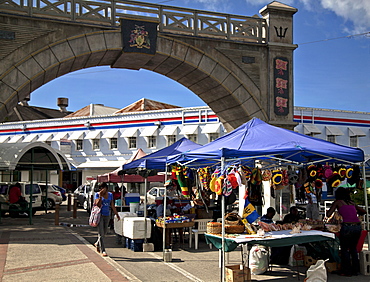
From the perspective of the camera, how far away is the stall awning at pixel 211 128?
113ft

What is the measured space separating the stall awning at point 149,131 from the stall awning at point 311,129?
12.0 m

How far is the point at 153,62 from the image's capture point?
57.2ft

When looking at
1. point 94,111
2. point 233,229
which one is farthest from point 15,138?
point 233,229

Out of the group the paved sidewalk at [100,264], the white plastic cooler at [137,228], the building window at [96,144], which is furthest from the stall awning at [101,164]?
the white plastic cooler at [137,228]

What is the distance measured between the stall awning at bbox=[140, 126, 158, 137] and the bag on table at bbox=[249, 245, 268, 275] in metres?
28.3

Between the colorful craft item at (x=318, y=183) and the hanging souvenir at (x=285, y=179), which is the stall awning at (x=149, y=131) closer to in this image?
the colorful craft item at (x=318, y=183)

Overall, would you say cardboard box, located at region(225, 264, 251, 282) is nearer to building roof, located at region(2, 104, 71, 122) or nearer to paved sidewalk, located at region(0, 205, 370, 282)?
paved sidewalk, located at region(0, 205, 370, 282)

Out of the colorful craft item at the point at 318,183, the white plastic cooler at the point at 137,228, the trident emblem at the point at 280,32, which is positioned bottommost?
the white plastic cooler at the point at 137,228

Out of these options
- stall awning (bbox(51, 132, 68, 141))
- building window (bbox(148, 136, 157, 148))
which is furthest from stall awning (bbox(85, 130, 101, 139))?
building window (bbox(148, 136, 157, 148))

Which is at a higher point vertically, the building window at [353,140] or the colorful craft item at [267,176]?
the building window at [353,140]

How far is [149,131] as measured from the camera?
124 feet

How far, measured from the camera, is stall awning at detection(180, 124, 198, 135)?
35625 millimetres

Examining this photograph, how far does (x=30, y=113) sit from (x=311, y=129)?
113 ft

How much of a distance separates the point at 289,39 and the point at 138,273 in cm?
1257
